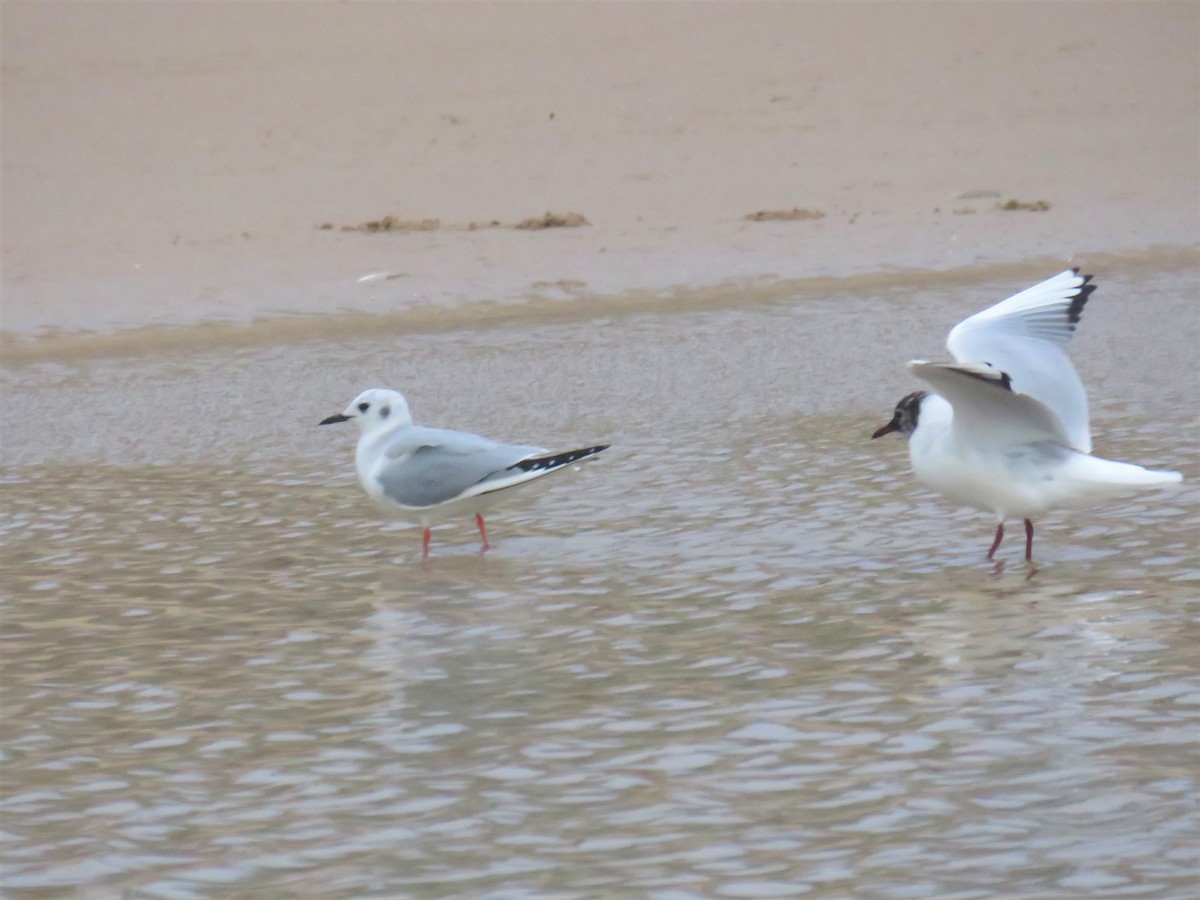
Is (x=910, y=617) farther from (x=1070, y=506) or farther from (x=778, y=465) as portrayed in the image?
(x=778, y=465)

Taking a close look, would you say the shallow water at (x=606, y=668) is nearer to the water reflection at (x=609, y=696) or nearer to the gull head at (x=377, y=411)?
the water reflection at (x=609, y=696)

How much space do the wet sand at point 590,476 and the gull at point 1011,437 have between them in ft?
0.79

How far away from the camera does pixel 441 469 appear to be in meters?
6.44

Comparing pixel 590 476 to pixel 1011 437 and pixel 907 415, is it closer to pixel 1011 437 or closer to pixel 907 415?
pixel 907 415

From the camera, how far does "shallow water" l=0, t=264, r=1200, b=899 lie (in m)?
3.71

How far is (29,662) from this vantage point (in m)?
5.17

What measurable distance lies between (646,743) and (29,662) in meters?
1.78

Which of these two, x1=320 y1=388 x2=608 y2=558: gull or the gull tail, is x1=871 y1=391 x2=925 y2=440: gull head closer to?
the gull tail

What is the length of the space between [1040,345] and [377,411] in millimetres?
2211

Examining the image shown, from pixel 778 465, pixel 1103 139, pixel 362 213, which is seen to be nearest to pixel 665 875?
pixel 778 465

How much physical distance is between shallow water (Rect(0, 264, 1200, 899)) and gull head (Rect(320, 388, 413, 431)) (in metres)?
0.33

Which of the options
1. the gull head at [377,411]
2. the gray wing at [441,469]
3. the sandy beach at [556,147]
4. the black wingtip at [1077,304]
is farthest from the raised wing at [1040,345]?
the sandy beach at [556,147]

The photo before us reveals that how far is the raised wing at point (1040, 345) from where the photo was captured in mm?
5961

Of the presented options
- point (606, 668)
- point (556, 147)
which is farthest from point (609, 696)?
point (556, 147)
